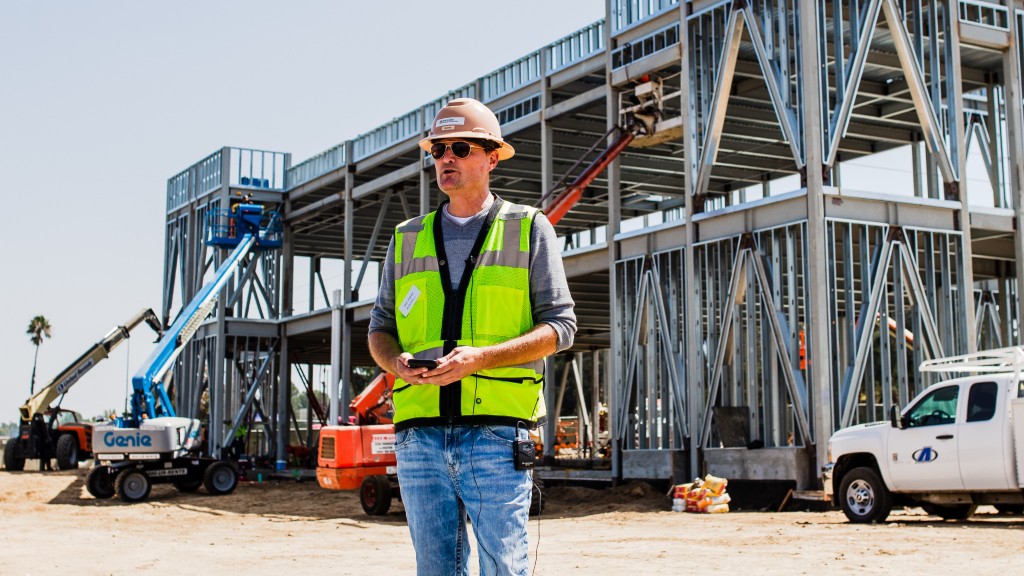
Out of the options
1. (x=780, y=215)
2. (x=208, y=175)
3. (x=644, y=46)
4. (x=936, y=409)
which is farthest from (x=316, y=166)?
(x=936, y=409)

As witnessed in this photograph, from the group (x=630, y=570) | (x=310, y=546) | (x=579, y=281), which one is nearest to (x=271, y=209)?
(x=579, y=281)

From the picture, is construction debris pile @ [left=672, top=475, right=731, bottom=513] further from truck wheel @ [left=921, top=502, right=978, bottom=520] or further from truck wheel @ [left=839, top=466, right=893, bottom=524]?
truck wheel @ [left=921, top=502, right=978, bottom=520]

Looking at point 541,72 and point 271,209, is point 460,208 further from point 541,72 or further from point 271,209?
point 271,209

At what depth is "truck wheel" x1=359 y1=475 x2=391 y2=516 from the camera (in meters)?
19.7

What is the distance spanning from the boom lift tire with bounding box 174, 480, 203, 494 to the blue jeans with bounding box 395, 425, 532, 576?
24215mm

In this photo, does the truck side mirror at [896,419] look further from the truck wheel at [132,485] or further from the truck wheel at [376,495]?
the truck wheel at [132,485]

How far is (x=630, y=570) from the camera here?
10883mm

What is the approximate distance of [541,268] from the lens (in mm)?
3930

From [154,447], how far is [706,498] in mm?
12997

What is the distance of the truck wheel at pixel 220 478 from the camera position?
2692 centimetres

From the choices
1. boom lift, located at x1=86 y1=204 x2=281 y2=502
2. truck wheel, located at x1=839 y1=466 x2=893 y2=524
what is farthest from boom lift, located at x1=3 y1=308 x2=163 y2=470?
truck wheel, located at x1=839 y1=466 x2=893 y2=524

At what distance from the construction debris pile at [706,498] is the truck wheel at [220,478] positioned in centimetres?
1233

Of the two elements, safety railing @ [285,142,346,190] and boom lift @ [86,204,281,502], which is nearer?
boom lift @ [86,204,281,502]

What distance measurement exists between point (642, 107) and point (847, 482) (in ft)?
30.0
